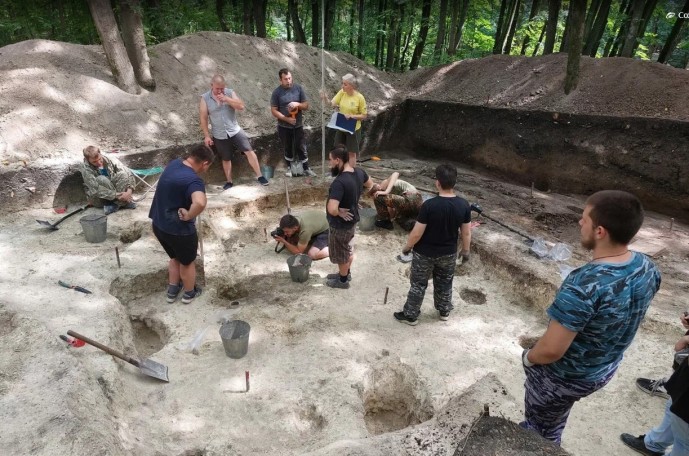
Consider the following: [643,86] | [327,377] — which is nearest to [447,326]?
[327,377]

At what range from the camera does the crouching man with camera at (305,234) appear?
5414 millimetres

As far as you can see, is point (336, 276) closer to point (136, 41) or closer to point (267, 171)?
point (267, 171)

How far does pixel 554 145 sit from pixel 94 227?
26.4ft

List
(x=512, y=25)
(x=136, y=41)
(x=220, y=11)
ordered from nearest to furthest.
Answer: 1. (x=136, y=41)
2. (x=512, y=25)
3. (x=220, y=11)

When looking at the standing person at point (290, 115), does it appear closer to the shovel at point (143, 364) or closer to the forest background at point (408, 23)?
the forest background at point (408, 23)

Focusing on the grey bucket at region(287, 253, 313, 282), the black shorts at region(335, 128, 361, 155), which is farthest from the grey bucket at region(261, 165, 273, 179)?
the grey bucket at region(287, 253, 313, 282)

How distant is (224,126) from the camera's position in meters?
6.95

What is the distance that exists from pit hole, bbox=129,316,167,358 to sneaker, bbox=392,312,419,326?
8.16ft

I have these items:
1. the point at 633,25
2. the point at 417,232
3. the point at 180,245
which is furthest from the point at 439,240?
the point at 633,25

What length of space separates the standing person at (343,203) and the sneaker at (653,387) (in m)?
3.06

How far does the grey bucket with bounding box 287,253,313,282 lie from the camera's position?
17.4ft

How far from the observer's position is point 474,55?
14211mm

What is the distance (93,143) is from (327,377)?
552cm

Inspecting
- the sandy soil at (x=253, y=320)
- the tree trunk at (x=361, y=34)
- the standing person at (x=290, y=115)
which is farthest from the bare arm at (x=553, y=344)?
the tree trunk at (x=361, y=34)
